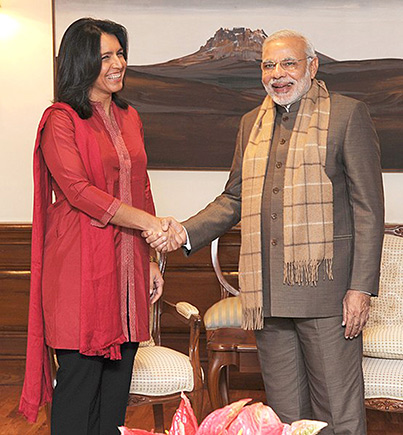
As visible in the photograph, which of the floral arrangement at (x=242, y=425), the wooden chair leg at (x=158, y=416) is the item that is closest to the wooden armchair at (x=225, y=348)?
the wooden chair leg at (x=158, y=416)

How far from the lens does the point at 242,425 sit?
0.97 meters

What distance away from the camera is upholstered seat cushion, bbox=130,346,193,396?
3125 mm

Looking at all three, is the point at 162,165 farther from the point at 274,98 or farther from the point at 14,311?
the point at 274,98

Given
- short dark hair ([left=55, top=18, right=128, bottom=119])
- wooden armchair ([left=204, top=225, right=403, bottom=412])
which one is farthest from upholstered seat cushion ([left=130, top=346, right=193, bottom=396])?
short dark hair ([left=55, top=18, right=128, bottom=119])

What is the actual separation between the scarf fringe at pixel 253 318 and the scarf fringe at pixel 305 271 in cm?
15

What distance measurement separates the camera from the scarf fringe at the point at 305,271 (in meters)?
2.56

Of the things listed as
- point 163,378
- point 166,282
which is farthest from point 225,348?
point 166,282

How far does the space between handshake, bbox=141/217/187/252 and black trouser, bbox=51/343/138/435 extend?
1.25 ft

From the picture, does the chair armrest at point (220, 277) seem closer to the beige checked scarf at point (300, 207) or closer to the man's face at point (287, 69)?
the beige checked scarf at point (300, 207)

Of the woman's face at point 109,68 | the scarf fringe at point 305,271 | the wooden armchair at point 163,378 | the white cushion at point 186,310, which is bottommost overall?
the wooden armchair at point 163,378

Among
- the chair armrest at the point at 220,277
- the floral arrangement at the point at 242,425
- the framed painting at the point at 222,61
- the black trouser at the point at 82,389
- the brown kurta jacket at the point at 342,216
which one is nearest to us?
the floral arrangement at the point at 242,425

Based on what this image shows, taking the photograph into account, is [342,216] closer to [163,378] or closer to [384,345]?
[384,345]

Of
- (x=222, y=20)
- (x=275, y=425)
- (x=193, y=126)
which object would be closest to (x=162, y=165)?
(x=193, y=126)

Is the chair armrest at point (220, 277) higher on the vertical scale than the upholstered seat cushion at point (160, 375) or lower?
higher
